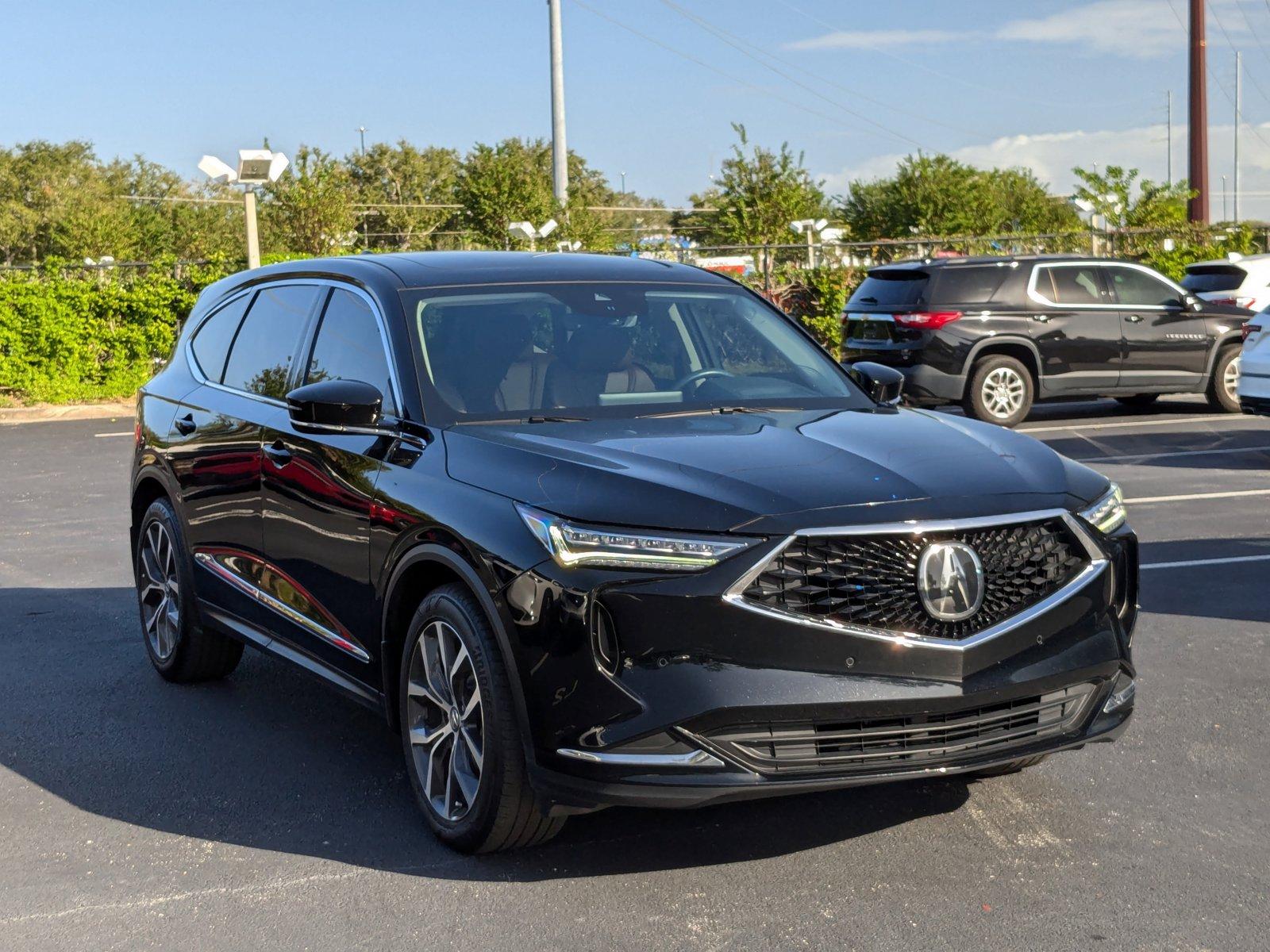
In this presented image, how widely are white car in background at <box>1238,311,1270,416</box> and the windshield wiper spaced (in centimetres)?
922

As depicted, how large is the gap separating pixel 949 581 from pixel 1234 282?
1700cm

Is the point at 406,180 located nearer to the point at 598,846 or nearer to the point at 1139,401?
the point at 1139,401

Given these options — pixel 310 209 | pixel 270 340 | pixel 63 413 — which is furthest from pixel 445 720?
pixel 310 209

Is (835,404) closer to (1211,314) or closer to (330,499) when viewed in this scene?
(330,499)

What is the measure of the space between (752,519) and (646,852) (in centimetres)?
113

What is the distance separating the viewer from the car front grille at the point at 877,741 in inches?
156

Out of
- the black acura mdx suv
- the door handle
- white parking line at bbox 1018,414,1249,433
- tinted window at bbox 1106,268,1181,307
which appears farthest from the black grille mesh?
tinted window at bbox 1106,268,1181,307

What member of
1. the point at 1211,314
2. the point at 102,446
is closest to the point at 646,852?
the point at 102,446

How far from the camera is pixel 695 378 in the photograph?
5398mm

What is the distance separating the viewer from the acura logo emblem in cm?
399

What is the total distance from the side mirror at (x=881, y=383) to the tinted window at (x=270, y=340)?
6.60ft

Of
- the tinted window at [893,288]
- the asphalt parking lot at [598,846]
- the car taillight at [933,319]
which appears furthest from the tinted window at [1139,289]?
the asphalt parking lot at [598,846]

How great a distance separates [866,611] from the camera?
3.97 m

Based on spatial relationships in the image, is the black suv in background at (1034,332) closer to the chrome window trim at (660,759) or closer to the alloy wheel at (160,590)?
the alloy wheel at (160,590)
